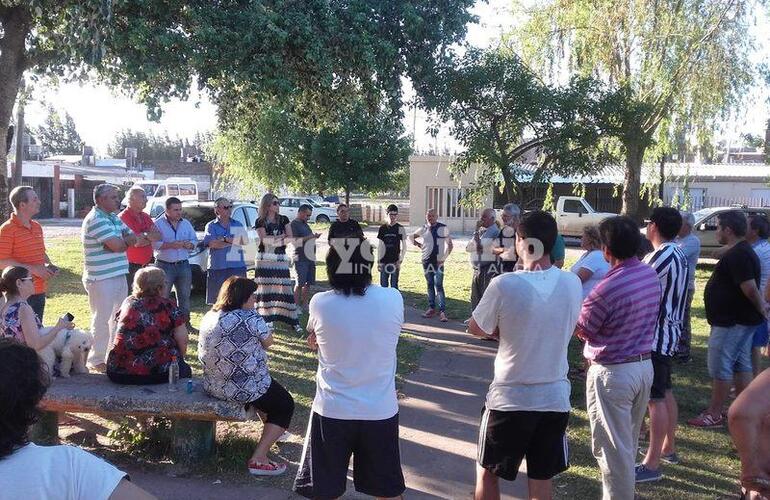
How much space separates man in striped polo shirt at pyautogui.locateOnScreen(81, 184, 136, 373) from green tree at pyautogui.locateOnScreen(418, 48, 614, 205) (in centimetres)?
615

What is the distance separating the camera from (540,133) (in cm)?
1177

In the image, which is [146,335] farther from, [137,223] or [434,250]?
[434,250]

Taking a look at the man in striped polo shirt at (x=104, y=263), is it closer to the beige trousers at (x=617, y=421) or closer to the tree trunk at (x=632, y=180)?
the beige trousers at (x=617, y=421)

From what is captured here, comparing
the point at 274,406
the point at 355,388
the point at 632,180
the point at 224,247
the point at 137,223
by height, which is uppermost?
the point at 632,180

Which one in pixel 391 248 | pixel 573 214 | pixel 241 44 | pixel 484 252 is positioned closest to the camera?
pixel 241 44

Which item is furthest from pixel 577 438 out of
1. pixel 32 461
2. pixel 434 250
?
pixel 434 250

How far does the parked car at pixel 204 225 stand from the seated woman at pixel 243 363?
6151 mm

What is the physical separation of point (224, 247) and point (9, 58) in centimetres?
521

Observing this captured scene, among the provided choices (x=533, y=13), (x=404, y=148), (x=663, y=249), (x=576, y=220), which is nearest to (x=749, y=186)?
(x=576, y=220)

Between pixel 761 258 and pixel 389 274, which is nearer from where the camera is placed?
pixel 761 258

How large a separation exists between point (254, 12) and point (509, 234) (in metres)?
4.49

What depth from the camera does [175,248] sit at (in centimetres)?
814

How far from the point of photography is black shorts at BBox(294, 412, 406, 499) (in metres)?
3.32

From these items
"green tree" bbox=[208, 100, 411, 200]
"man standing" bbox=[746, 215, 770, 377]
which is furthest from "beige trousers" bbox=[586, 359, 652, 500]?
"green tree" bbox=[208, 100, 411, 200]
